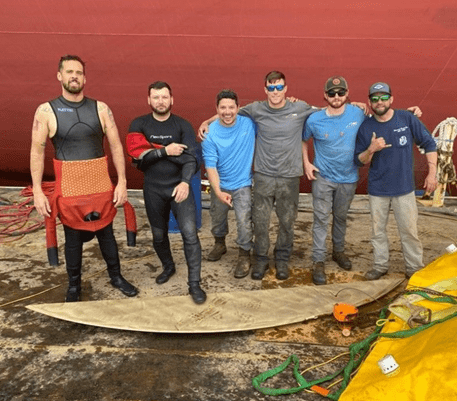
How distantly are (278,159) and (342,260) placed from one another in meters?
1.24

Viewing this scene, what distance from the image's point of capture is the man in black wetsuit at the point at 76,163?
3.15 meters

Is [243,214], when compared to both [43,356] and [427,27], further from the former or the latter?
[427,27]

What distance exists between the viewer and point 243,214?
153 inches

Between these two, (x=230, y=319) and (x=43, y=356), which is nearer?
(x=43, y=356)

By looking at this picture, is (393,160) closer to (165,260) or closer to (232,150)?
(232,150)

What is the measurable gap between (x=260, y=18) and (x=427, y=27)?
6.72 ft

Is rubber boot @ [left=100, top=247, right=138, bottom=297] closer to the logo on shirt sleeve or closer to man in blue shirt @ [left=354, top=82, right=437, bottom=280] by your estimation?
man in blue shirt @ [left=354, top=82, right=437, bottom=280]

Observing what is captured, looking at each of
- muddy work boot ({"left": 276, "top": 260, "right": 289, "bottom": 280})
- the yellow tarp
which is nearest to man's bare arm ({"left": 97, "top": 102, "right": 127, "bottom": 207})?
muddy work boot ({"left": 276, "top": 260, "right": 289, "bottom": 280})

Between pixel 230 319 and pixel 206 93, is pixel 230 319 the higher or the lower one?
the lower one

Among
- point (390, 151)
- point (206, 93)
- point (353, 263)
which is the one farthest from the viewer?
point (206, 93)

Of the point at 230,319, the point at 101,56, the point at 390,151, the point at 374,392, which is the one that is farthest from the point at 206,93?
the point at 374,392

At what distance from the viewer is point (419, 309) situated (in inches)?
92.0

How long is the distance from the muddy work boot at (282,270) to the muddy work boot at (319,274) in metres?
0.25

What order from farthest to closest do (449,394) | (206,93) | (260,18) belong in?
(206,93), (260,18), (449,394)
